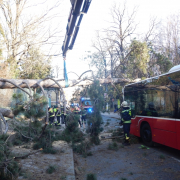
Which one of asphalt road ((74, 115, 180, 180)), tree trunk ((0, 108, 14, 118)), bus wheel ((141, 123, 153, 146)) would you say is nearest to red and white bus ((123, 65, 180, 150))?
bus wheel ((141, 123, 153, 146))

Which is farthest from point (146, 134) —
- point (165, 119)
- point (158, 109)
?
point (165, 119)

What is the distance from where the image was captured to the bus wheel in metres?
8.23

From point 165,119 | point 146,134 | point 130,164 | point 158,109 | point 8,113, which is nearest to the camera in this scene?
point 130,164

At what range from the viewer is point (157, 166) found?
5.91 metres

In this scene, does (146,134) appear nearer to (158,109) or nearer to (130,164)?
(158,109)

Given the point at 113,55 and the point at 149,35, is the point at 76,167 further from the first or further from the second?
the point at 149,35

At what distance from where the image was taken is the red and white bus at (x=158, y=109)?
21.6 ft

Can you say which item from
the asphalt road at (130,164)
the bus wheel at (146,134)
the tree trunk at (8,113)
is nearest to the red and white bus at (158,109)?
the bus wheel at (146,134)

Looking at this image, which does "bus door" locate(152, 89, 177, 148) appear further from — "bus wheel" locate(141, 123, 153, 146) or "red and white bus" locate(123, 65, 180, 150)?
"bus wheel" locate(141, 123, 153, 146)

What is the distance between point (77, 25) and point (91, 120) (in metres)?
3.76

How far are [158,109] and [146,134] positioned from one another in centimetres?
144

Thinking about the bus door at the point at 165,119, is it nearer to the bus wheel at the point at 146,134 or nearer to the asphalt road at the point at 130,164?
the bus wheel at the point at 146,134

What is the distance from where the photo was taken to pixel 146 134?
8484mm

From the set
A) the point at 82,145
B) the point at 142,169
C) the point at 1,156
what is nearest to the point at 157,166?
the point at 142,169
